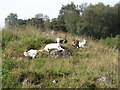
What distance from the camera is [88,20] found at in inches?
893

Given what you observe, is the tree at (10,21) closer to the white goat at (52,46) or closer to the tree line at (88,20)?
the tree line at (88,20)

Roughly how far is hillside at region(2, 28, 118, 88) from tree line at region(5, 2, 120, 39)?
4333mm

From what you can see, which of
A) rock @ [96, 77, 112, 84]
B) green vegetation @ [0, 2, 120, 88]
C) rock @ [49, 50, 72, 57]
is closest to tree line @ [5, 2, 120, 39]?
green vegetation @ [0, 2, 120, 88]

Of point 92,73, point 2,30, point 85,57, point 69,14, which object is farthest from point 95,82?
point 69,14

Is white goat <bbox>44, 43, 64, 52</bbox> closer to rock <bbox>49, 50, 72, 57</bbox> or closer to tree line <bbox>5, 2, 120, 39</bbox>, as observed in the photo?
rock <bbox>49, 50, 72, 57</bbox>

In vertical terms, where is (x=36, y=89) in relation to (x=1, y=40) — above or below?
below

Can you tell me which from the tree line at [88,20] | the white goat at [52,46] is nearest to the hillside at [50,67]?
the white goat at [52,46]

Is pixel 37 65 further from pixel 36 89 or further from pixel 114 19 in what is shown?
pixel 114 19

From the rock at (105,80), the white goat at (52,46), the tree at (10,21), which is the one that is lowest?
the rock at (105,80)

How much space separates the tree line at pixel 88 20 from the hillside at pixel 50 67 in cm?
433

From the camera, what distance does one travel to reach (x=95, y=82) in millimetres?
5727

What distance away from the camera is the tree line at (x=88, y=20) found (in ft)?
57.0

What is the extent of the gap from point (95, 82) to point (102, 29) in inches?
560

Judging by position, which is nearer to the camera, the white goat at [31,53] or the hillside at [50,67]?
the hillside at [50,67]
